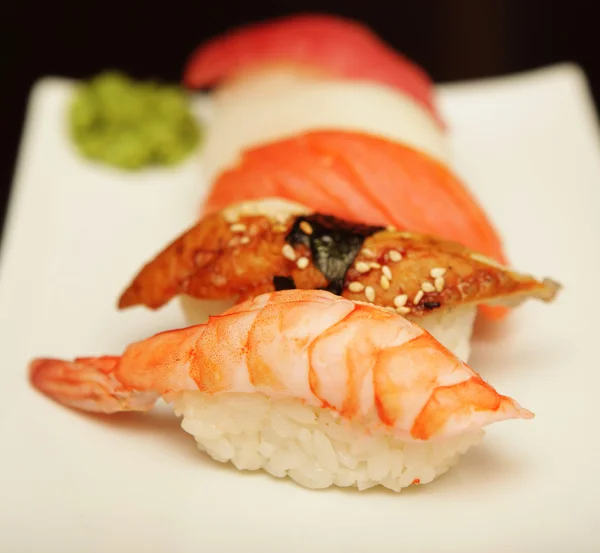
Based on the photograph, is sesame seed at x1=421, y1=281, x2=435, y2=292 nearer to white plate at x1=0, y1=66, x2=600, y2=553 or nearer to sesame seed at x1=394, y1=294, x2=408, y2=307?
sesame seed at x1=394, y1=294, x2=408, y2=307

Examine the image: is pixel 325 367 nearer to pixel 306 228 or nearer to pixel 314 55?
Answer: pixel 306 228

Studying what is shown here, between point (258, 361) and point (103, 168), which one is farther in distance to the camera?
point (103, 168)

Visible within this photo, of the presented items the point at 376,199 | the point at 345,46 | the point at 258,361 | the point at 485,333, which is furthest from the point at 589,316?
the point at 345,46

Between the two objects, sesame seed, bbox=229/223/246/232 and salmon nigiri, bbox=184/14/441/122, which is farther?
salmon nigiri, bbox=184/14/441/122

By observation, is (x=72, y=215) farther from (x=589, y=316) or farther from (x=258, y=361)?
(x=589, y=316)

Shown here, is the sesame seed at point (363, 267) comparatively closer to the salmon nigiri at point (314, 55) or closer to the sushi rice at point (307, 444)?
the sushi rice at point (307, 444)

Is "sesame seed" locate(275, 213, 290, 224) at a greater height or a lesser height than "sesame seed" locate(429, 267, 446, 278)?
greater

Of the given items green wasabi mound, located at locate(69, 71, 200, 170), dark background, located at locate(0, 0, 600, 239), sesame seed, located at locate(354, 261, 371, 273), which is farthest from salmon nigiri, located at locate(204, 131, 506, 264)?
dark background, located at locate(0, 0, 600, 239)

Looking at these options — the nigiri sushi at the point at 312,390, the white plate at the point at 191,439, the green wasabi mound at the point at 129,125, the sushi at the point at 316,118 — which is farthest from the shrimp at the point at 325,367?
the green wasabi mound at the point at 129,125
